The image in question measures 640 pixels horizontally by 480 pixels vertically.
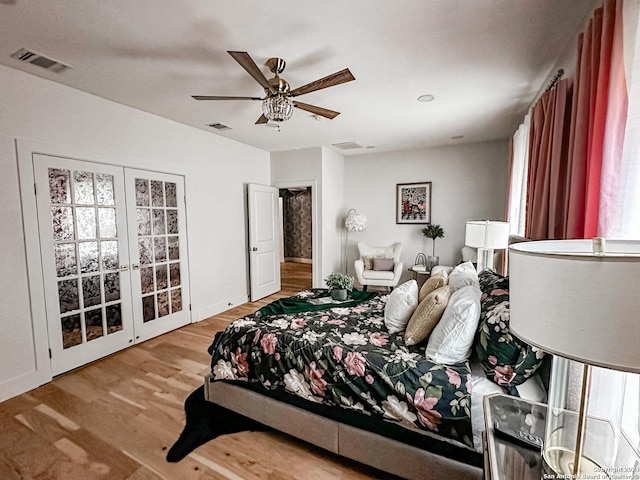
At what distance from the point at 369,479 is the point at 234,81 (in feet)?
10.1

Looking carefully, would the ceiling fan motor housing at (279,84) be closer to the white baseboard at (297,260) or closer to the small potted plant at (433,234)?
the small potted plant at (433,234)

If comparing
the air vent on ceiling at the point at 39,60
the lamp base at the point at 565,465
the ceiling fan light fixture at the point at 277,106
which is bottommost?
Result: the lamp base at the point at 565,465

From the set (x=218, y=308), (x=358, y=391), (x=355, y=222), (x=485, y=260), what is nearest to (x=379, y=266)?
(x=355, y=222)

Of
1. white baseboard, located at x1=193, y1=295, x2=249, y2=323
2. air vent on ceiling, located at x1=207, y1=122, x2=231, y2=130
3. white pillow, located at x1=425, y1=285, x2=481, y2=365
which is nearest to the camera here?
white pillow, located at x1=425, y1=285, x2=481, y2=365

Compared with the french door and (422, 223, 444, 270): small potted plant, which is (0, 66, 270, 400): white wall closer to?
the french door

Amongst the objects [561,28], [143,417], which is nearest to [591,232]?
[561,28]

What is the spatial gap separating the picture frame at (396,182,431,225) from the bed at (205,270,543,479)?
140 inches

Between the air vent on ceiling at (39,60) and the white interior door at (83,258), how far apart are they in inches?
28.6

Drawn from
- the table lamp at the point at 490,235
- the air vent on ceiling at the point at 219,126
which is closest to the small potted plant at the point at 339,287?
the table lamp at the point at 490,235

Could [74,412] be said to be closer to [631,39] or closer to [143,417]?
[143,417]

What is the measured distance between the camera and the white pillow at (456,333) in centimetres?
161

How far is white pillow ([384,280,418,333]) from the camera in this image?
209 cm

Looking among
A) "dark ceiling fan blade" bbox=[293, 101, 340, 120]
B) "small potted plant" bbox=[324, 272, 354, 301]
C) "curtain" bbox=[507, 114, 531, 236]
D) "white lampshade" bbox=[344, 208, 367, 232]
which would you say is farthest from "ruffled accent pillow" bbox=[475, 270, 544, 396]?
"white lampshade" bbox=[344, 208, 367, 232]

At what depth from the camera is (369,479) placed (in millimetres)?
1662
